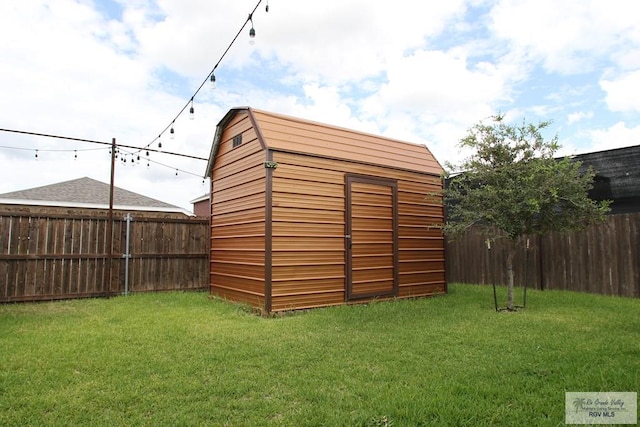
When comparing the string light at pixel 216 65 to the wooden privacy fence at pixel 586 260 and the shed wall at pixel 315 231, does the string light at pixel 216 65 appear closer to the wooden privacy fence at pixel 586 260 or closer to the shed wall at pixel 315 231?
the shed wall at pixel 315 231

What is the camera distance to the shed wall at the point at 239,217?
6.23m

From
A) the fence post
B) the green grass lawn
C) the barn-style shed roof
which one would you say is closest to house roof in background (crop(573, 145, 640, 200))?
the green grass lawn

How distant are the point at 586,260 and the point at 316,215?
574 centimetres

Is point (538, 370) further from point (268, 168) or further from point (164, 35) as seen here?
point (164, 35)

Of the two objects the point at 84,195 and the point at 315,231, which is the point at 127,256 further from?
the point at 84,195

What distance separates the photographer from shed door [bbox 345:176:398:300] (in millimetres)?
6711

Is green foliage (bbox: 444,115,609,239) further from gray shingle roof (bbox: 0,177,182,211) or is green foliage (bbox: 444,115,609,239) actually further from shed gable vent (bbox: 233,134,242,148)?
gray shingle roof (bbox: 0,177,182,211)

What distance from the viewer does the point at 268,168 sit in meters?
5.98

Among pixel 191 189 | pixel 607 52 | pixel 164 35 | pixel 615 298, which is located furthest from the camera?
pixel 191 189

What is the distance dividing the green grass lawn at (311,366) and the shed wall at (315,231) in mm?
582

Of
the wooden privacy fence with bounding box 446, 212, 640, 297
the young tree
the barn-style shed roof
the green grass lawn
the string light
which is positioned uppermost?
the string light

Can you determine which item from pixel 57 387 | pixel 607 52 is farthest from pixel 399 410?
pixel 607 52

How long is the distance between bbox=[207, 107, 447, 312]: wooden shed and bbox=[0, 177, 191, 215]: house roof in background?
10.4m

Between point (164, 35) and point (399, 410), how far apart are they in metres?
6.77
